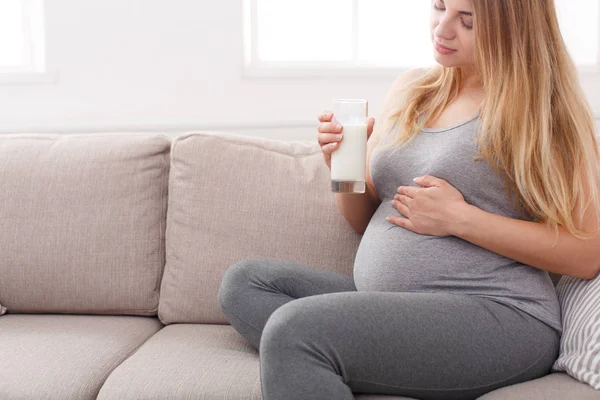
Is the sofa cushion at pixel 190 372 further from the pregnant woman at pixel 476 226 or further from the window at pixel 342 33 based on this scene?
the window at pixel 342 33

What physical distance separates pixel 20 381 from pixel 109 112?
120 cm

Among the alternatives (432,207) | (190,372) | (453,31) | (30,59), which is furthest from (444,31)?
(30,59)

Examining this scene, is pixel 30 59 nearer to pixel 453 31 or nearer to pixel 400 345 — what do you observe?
pixel 453 31

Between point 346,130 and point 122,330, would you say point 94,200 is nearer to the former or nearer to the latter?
point 122,330

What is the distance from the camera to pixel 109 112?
2.51 metres

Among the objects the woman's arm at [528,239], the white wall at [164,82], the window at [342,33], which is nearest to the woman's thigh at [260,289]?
the woman's arm at [528,239]

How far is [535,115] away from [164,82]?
1.37 m

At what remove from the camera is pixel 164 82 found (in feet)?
8.17

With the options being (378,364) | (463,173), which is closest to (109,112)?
(463,173)

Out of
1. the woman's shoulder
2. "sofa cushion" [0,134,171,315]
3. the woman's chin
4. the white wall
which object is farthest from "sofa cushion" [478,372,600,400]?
the white wall

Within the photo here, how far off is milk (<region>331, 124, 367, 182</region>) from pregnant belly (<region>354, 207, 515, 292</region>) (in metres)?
0.15

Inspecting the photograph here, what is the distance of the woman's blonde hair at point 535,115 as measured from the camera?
1453 mm

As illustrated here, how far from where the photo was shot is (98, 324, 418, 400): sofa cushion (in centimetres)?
146

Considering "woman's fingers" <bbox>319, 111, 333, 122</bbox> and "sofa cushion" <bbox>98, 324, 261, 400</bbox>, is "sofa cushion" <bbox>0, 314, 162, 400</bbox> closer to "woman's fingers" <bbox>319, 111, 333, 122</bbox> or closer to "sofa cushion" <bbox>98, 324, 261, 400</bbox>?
"sofa cushion" <bbox>98, 324, 261, 400</bbox>
